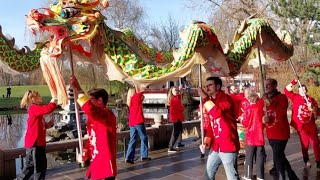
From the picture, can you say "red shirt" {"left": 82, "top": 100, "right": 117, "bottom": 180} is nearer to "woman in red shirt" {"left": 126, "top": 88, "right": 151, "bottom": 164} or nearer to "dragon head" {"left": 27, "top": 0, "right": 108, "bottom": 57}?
"dragon head" {"left": 27, "top": 0, "right": 108, "bottom": 57}

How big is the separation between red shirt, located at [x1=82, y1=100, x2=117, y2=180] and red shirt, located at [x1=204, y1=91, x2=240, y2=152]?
3.91 feet

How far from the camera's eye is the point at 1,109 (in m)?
32.7

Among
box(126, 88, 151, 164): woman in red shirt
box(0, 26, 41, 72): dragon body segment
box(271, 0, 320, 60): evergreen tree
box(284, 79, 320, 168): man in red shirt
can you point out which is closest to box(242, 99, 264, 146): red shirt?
box(284, 79, 320, 168): man in red shirt

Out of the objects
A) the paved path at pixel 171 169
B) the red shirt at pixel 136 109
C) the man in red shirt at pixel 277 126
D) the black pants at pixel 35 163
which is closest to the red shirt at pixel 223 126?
the man in red shirt at pixel 277 126

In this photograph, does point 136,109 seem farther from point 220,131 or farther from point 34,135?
point 220,131

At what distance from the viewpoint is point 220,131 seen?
170 inches

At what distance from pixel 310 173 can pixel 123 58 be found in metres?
3.95

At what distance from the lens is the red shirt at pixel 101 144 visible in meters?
4.21

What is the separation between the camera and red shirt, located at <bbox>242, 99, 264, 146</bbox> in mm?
5660

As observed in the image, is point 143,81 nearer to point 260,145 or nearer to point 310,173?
point 260,145

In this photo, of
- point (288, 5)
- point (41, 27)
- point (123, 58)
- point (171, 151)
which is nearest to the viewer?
point (41, 27)

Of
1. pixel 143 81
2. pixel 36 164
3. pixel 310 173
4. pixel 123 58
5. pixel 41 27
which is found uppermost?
pixel 41 27

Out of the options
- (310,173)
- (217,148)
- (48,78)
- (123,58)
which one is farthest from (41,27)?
(310,173)

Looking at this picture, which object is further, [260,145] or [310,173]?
[310,173]
